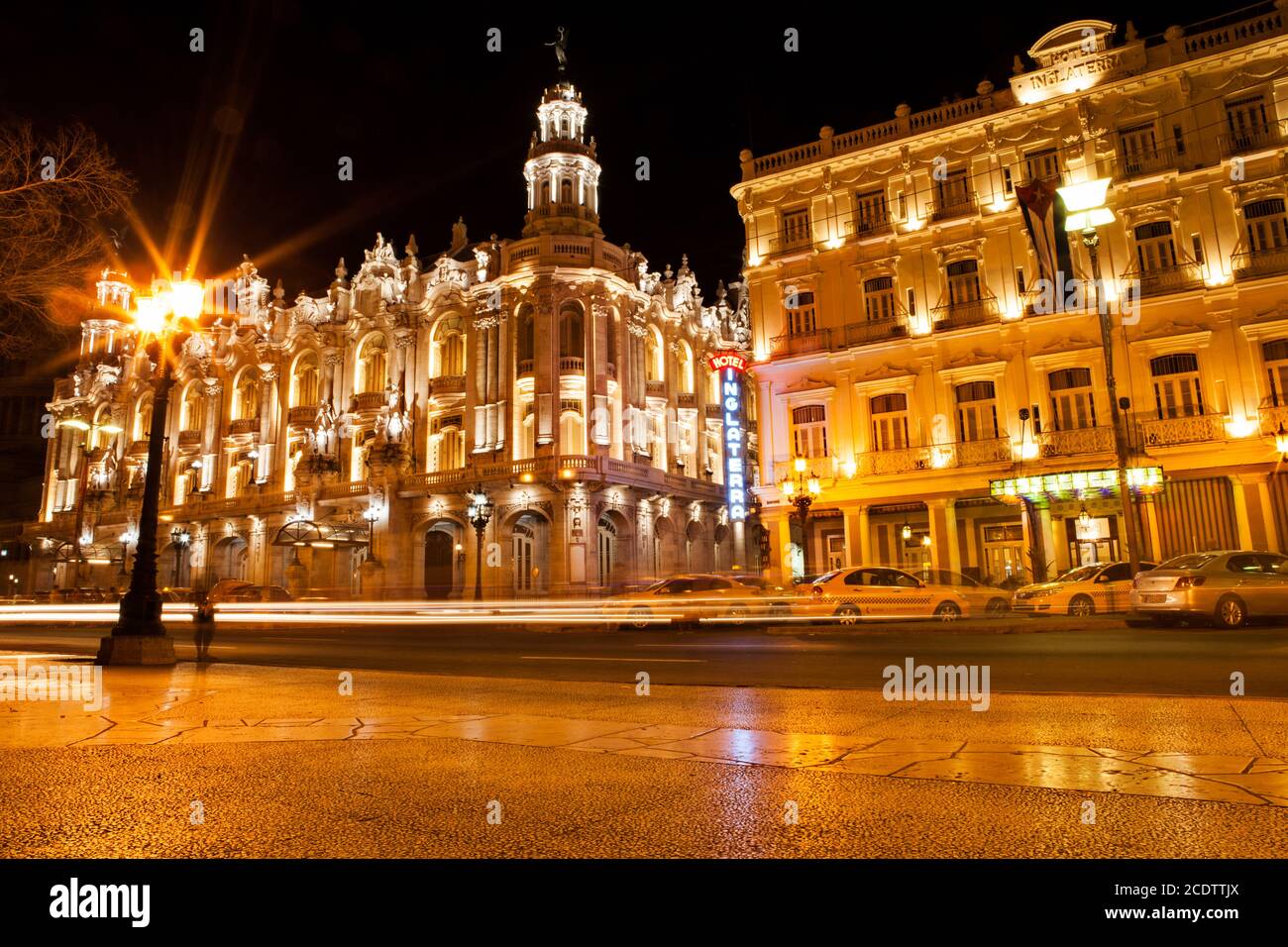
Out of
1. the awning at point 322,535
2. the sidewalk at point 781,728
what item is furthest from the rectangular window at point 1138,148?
the awning at point 322,535

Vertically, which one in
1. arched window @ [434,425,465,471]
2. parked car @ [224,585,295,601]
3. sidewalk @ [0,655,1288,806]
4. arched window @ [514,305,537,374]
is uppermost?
arched window @ [514,305,537,374]

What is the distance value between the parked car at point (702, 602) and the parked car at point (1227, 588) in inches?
329

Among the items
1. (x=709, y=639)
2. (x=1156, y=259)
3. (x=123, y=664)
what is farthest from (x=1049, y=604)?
Answer: (x=123, y=664)

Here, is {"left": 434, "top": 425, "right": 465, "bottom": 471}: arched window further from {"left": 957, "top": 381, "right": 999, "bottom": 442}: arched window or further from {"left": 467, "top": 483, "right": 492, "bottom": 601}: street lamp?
{"left": 957, "top": 381, "right": 999, "bottom": 442}: arched window

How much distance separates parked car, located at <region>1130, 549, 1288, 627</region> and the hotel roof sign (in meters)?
17.9

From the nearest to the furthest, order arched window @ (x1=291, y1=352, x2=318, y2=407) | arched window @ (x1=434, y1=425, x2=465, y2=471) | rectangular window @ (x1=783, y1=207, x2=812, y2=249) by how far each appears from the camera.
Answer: rectangular window @ (x1=783, y1=207, x2=812, y2=249)
arched window @ (x1=434, y1=425, x2=465, y2=471)
arched window @ (x1=291, y1=352, x2=318, y2=407)

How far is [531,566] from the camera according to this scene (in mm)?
38594

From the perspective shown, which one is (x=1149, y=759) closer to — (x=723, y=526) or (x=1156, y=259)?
(x=1156, y=259)

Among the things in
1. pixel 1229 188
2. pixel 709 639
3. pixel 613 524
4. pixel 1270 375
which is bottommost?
pixel 709 639

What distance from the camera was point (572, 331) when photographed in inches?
1564

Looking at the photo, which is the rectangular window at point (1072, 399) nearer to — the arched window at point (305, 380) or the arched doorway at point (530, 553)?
the arched doorway at point (530, 553)

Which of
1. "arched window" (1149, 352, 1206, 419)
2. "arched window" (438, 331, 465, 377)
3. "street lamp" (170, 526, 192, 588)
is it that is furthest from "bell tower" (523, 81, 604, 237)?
"street lamp" (170, 526, 192, 588)

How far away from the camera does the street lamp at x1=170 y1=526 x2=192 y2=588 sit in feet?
172
